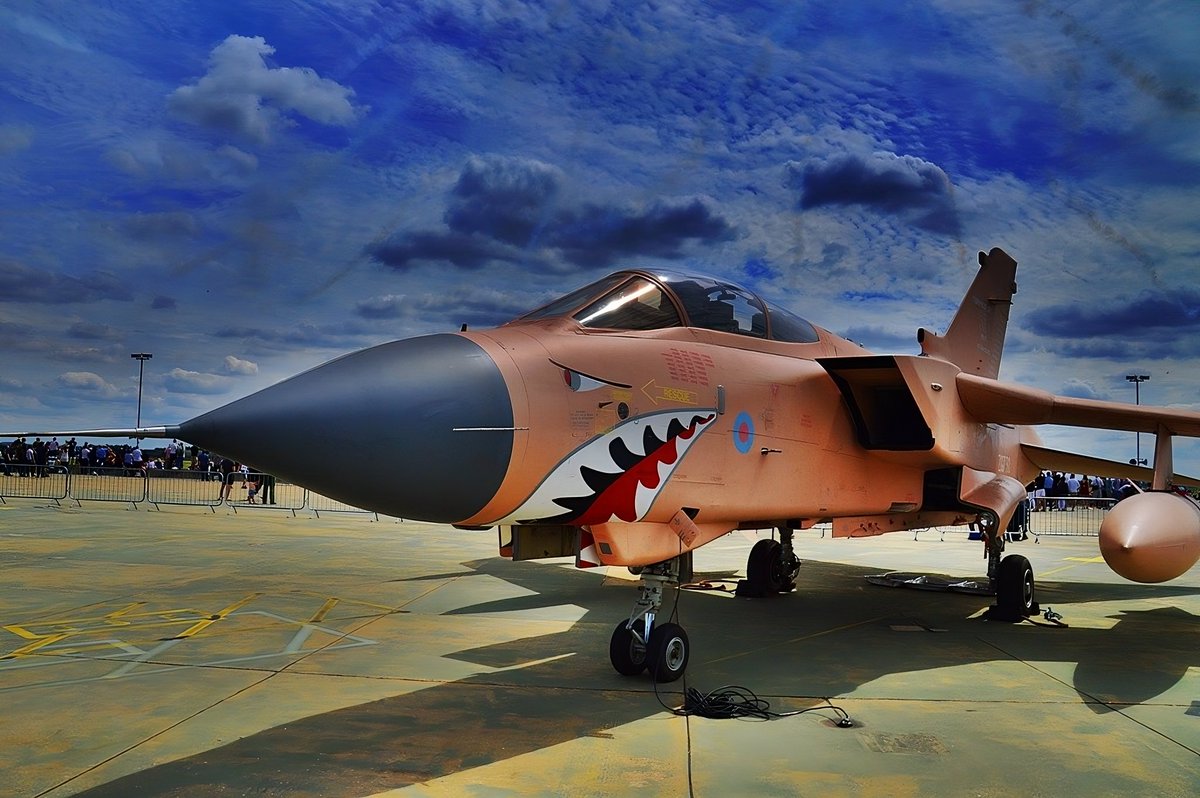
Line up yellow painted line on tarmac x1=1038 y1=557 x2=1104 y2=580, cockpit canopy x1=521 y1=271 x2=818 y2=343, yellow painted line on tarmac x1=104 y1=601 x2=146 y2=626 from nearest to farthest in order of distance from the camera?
cockpit canopy x1=521 y1=271 x2=818 y2=343 < yellow painted line on tarmac x1=104 y1=601 x2=146 y2=626 < yellow painted line on tarmac x1=1038 y1=557 x2=1104 y2=580

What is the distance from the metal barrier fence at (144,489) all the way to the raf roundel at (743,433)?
68.1 ft

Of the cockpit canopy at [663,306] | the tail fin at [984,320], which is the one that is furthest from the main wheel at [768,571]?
the cockpit canopy at [663,306]

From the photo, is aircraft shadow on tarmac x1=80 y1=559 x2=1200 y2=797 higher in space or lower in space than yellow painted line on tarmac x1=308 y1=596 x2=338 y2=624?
higher

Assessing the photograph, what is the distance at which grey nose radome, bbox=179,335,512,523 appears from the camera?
157 inches

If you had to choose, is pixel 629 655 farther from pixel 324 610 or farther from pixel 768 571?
pixel 768 571

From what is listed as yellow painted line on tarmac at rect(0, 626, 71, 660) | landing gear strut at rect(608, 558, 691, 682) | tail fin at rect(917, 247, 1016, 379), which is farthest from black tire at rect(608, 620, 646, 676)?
tail fin at rect(917, 247, 1016, 379)

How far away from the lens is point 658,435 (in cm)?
562

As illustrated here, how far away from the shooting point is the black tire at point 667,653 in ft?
19.4

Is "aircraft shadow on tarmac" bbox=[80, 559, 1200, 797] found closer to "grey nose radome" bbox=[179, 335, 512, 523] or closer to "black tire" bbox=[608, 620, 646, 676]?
"black tire" bbox=[608, 620, 646, 676]

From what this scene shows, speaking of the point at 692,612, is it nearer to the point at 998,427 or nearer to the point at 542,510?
the point at 998,427

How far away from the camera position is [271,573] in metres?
11.7

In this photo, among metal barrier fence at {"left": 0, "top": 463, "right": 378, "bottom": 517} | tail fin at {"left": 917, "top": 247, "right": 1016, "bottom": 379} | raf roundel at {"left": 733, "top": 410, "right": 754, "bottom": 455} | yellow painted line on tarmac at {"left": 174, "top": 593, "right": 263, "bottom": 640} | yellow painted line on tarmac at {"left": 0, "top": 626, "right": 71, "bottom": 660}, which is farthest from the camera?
metal barrier fence at {"left": 0, "top": 463, "right": 378, "bottom": 517}

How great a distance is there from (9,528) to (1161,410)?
19.2 m

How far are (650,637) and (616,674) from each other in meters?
0.47
